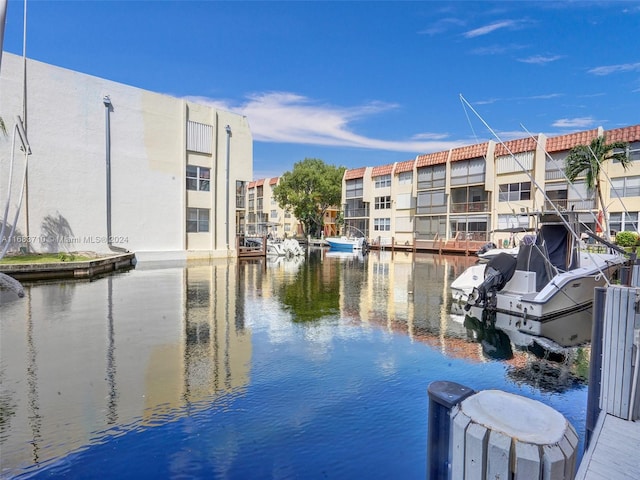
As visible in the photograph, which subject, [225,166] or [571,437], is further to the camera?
[225,166]

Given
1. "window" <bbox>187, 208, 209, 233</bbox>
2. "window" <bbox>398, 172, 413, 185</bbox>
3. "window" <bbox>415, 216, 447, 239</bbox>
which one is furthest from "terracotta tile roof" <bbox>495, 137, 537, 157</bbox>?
"window" <bbox>187, 208, 209, 233</bbox>

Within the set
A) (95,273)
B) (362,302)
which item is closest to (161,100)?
(95,273)

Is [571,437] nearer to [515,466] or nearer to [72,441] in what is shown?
[515,466]

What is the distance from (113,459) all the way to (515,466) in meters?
3.76

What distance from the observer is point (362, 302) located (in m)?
12.8

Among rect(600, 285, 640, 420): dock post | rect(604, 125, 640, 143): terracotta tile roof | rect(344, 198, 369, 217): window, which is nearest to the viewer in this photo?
rect(600, 285, 640, 420): dock post

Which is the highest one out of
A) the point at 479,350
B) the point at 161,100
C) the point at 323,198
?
the point at 161,100

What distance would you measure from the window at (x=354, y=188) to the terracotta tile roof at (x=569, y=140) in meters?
24.1

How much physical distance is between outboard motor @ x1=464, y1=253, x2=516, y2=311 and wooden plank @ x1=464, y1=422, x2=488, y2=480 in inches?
373

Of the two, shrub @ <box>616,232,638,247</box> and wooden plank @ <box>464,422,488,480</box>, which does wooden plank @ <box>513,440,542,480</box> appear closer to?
wooden plank @ <box>464,422,488,480</box>

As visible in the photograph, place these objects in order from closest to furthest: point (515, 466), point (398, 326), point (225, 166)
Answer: point (515, 466)
point (398, 326)
point (225, 166)

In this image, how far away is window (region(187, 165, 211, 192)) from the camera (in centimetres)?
2773

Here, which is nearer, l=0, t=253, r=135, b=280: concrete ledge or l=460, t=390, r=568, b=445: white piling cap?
l=460, t=390, r=568, b=445: white piling cap

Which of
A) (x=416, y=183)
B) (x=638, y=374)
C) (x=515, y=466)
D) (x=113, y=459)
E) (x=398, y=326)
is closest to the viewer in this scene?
(x=515, y=466)
